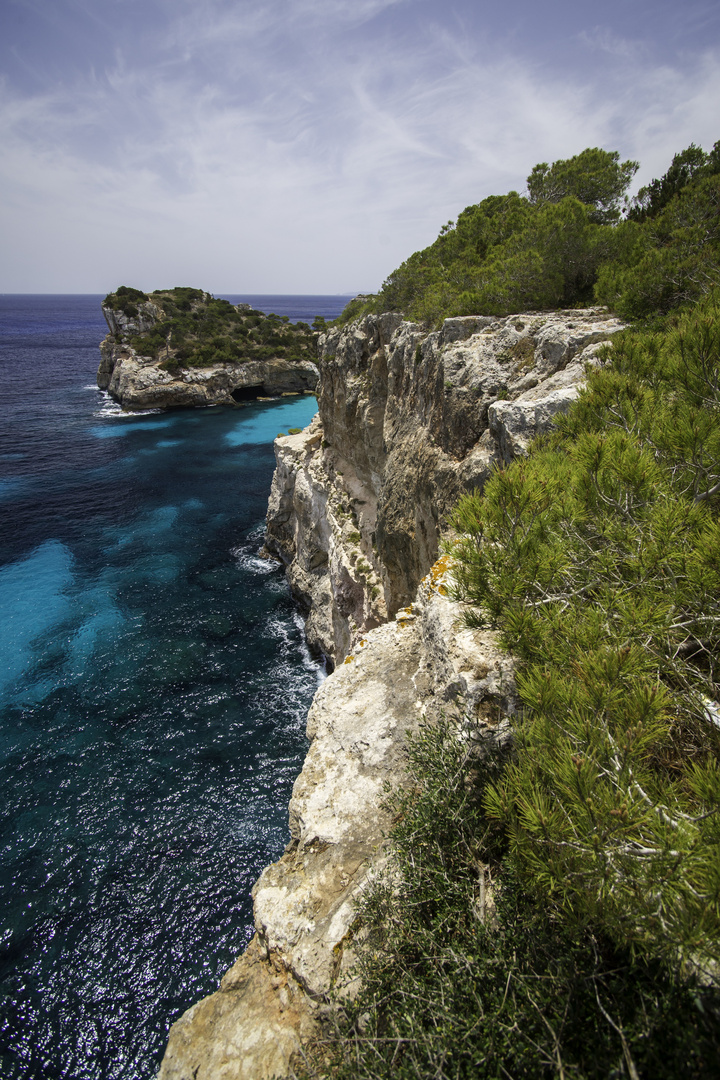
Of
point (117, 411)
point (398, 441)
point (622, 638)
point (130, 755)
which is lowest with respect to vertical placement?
point (130, 755)

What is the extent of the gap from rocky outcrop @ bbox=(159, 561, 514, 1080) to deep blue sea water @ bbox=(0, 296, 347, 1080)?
7319mm

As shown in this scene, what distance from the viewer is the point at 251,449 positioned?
135ft

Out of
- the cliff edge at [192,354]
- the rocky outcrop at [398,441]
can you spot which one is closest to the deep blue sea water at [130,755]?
the rocky outcrop at [398,441]

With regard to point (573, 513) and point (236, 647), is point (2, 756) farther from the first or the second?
point (573, 513)

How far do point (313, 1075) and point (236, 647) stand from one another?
16321 mm

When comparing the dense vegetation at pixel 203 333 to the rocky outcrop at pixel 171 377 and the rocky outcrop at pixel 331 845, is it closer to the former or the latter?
the rocky outcrop at pixel 171 377

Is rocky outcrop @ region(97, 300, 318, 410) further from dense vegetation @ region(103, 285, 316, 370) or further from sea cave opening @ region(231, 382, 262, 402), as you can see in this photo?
dense vegetation @ region(103, 285, 316, 370)

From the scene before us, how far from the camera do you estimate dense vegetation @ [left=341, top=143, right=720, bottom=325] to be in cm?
768

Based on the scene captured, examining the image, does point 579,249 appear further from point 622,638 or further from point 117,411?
point 117,411

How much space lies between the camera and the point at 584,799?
234 centimetres

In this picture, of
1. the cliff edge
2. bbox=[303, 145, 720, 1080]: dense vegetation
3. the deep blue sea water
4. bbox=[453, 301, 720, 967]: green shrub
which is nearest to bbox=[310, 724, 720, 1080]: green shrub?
bbox=[303, 145, 720, 1080]: dense vegetation

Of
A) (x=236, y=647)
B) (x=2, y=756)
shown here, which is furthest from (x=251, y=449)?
(x=2, y=756)

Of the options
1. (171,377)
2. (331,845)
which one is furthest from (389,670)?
(171,377)

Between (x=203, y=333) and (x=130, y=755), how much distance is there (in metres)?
58.8
